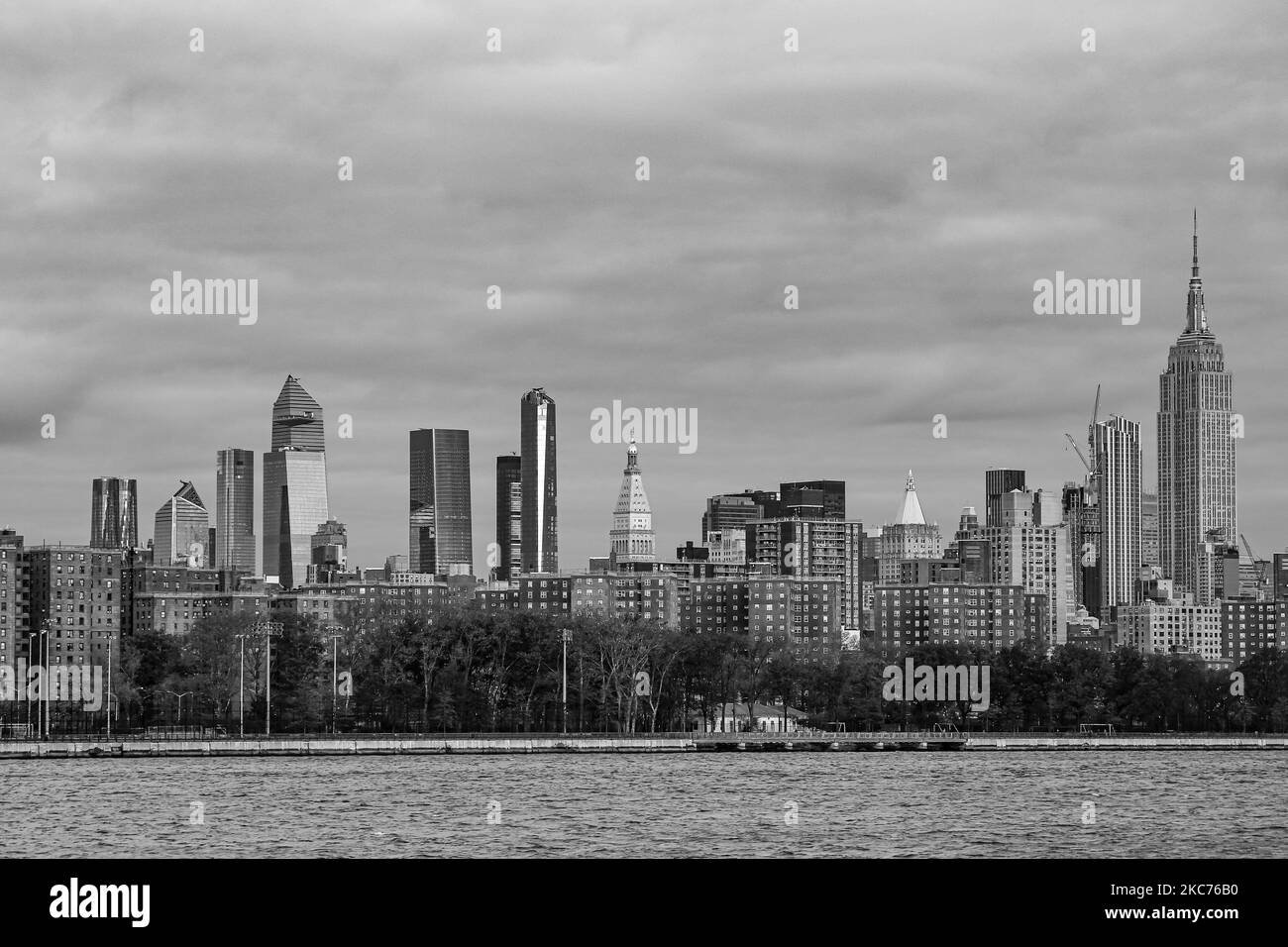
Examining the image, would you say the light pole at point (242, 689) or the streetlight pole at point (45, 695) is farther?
the light pole at point (242, 689)

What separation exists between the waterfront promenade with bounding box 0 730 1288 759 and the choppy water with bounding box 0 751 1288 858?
4800mm

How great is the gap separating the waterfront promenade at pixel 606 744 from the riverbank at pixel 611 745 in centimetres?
7

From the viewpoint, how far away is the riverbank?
423 feet

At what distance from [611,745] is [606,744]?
388mm

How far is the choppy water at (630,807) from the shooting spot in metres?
62.2

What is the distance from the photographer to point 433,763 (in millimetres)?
119062

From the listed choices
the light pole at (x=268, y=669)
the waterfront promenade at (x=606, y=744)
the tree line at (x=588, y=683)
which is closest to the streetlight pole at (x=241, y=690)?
the tree line at (x=588, y=683)

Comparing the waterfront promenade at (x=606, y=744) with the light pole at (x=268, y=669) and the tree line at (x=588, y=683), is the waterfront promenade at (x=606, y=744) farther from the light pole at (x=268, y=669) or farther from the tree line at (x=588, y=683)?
the tree line at (x=588, y=683)

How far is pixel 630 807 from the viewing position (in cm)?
8062

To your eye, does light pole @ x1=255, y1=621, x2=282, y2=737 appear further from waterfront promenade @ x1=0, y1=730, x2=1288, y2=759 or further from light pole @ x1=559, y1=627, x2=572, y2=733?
light pole @ x1=559, y1=627, x2=572, y2=733
